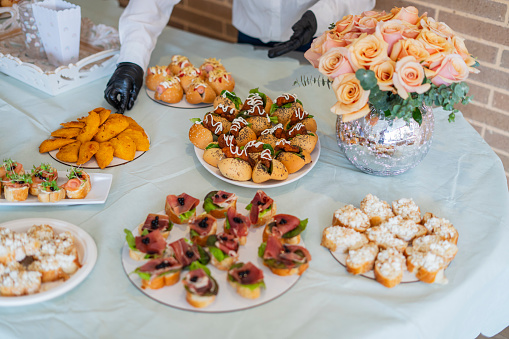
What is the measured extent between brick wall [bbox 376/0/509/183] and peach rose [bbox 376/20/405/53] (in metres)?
1.19

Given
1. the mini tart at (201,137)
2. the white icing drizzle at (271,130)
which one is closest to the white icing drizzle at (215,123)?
the mini tart at (201,137)

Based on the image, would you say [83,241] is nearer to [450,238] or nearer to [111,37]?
[450,238]

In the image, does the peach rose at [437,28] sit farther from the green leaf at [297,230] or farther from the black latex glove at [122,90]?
the black latex glove at [122,90]

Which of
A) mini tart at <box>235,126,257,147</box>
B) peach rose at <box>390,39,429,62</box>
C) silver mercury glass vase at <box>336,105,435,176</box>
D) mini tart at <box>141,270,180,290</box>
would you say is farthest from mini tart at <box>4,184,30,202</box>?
peach rose at <box>390,39,429,62</box>

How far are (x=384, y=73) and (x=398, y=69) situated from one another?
0.13 ft

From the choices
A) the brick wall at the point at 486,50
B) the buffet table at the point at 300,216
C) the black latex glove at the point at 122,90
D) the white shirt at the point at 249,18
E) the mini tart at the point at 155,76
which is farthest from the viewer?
the brick wall at the point at 486,50

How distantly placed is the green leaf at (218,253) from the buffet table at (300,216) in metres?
0.11

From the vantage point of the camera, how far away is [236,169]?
1.25m

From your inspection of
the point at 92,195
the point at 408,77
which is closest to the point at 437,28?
the point at 408,77

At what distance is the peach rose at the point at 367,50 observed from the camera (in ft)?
3.55

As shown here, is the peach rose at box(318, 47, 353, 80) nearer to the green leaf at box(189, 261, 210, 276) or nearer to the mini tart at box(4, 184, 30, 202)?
the green leaf at box(189, 261, 210, 276)

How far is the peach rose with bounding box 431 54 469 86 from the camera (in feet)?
3.50

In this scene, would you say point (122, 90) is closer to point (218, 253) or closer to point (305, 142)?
point (305, 142)

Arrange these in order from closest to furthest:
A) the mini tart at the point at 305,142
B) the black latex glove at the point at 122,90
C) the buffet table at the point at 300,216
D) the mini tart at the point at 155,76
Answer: the buffet table at the point at 300,216, the mini tart at the point at 305,142, the black latex glove at the point at 122,90, the mini tart at the point at 155,76
